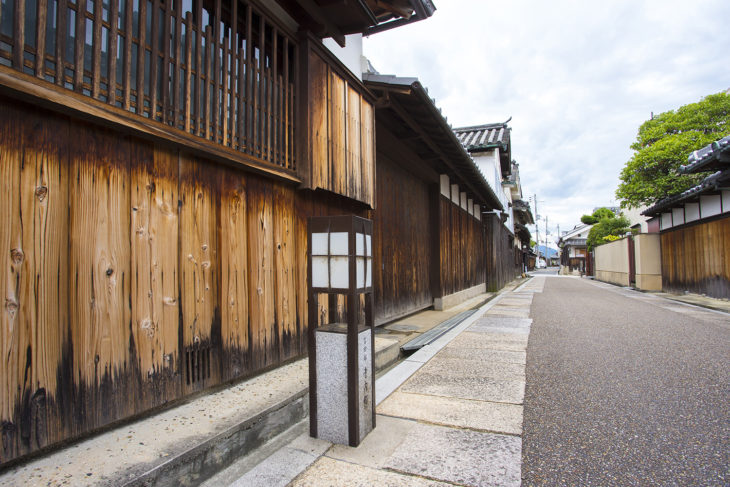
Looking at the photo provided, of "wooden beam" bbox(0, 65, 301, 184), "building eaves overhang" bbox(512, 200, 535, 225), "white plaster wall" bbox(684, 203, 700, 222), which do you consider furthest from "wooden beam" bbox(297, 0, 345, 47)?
"building eaves overhang" bbox(512, 200, 535, 225)

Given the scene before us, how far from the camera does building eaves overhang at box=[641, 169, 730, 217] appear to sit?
11.3 meters

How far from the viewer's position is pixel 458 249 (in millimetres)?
13539

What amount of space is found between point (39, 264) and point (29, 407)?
32.5 inches

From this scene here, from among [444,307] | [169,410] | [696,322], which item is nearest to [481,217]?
[444,307]

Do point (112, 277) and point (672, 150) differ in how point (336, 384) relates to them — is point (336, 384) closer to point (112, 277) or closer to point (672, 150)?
point (112, 277)

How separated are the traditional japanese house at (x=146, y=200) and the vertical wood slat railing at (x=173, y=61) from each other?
15 millimetres

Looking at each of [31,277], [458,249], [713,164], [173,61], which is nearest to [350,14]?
[173,61]

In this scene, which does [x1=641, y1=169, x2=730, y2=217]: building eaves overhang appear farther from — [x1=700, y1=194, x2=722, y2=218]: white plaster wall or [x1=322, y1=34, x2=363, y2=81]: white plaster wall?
[x1=322, y1=34, x2=363, y2=81]: white plaster wall

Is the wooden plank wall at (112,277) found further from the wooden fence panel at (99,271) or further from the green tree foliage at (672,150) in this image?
the green tree foliage at (672,150)

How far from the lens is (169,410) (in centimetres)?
301

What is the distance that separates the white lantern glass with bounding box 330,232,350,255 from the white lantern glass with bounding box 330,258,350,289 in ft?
0.16

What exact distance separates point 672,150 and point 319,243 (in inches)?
887

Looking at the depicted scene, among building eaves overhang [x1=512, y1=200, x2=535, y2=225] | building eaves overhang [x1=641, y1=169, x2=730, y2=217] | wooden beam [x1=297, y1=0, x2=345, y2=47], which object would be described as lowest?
building eaves overhang [x1=641, y1=169, x2=730, y2=217]

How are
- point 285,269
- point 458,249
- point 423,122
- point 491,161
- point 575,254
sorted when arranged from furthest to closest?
1. point 575,254
2. point 491,161
3. point 458,249
4. point 423,122
5. point 285,269
